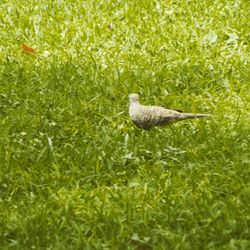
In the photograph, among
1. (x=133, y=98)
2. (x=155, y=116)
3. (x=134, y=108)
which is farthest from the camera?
(x=133, y=98)

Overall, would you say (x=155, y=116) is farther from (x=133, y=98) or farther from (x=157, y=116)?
(x=133, y=98)

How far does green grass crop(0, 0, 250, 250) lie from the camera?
422 cm

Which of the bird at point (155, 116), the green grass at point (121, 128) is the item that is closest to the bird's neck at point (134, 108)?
the bird at point (155, 116)

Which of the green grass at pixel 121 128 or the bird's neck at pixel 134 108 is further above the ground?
the bird's neck at pixel 134 108

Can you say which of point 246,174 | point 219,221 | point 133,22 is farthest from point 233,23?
point 219,221

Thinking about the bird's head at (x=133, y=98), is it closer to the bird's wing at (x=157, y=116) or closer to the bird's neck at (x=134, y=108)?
the bird's neck at (x=134, y=108)

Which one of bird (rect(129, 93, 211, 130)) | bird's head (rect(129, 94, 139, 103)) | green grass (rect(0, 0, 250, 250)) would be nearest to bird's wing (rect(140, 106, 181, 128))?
bird (rect(129, 93, 211, 130))

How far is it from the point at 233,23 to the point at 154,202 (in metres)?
3.44

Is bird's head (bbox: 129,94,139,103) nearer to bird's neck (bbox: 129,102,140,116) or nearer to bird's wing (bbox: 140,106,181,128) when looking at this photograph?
bird's neck (bbox: 129,102,140,116)

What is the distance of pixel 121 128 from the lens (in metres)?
5.51

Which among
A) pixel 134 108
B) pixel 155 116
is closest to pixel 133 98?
pixel 134 108

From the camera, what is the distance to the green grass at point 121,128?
4.22 m

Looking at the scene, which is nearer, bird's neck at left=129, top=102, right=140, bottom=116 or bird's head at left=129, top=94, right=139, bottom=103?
bird's neck at left=129, top=102, right=140, bottom=116

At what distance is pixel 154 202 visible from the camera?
14.5ft
